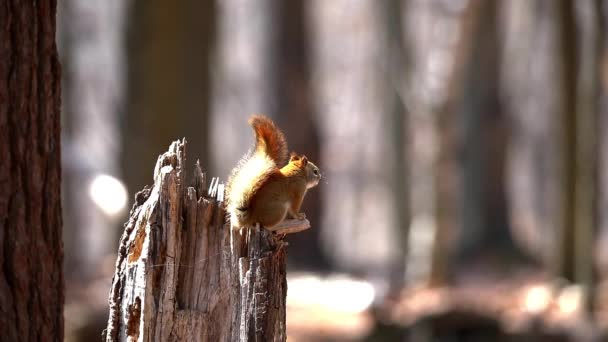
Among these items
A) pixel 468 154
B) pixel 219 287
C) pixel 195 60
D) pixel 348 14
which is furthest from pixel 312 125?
pixel 348 14

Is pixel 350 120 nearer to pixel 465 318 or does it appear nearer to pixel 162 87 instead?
pixel 162 87

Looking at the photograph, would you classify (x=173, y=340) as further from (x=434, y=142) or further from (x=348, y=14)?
(x=348, y=14)

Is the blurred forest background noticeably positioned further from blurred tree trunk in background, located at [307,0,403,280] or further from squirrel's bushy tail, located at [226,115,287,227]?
blurred tree trunk in background, located at [307,0,403,280]

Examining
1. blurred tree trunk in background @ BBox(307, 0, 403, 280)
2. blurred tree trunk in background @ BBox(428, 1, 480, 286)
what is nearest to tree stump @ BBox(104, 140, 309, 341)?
blurred tree trunk in background @ BBox(428, 1, 480, 286)

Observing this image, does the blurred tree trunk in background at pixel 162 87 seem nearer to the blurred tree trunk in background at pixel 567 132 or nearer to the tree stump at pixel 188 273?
the blurred tree trunk in background at pixel 567 132

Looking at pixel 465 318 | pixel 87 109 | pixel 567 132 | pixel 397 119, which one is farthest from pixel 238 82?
pixel 465 318

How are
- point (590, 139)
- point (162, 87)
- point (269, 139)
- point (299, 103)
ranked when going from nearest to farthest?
point (269, 139) < point (590, 139) < point (162, 87) < point (299, 103)
